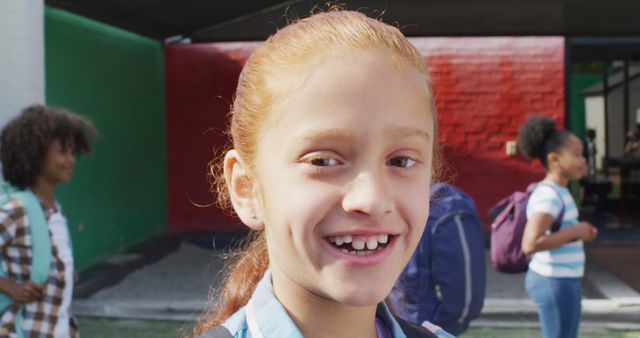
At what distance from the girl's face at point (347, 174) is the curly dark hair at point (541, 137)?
3303 mm

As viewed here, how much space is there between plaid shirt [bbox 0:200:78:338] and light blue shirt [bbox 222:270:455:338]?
2.10 m

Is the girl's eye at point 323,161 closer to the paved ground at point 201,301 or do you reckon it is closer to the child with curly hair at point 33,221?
the child with curly hair at point 33,221

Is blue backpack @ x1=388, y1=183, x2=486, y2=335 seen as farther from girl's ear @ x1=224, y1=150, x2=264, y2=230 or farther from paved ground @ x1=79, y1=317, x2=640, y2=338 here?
paved ground @ x1=79, y1=317, x2=640, y2=338

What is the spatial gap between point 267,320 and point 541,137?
3427mm

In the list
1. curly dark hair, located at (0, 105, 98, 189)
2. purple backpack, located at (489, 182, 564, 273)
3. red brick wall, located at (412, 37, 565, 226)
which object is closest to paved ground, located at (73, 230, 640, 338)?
purple backpack, located at (489, 182, 564, 273)

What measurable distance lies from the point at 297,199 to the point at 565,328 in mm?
3122

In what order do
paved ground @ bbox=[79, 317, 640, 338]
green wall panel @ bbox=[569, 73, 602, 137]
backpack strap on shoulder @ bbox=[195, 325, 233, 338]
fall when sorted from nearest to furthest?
backpack strap on shoulder @ bbox=[195, 325, 233, 338]
paved ground @ bbox=[79, 317, 640, 338]
green wall panel @ bbox=[569, 73, 602, 137]

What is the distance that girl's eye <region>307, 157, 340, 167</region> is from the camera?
40.7 inches

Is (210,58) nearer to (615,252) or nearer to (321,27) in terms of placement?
(615,252)

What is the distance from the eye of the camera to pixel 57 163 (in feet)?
11.1

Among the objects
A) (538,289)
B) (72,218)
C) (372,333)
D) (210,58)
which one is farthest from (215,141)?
(372,333)

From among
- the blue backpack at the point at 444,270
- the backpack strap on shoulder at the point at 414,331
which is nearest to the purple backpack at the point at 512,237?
the blue backpack at the point at 444,270

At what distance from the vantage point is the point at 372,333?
121cm

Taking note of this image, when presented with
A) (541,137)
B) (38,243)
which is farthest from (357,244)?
(541,137)
